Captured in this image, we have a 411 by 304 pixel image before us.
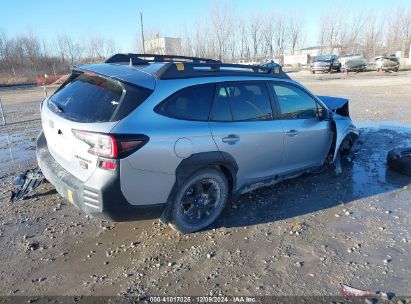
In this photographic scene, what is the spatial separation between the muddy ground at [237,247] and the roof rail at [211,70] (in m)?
1.68

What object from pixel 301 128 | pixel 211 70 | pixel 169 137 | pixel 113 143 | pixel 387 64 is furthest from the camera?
pixel 387 64

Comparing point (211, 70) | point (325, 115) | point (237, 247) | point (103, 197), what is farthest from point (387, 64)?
point (103, 197)

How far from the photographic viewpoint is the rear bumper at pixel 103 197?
3.19 metres

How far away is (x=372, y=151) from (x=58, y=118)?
19.3 feet

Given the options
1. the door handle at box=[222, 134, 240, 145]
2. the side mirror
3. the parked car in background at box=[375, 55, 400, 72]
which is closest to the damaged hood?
the side mirror

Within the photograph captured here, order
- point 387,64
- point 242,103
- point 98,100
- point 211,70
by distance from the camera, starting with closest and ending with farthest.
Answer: point 98,100 → point 211,70 → point 242,103 → point 387,64

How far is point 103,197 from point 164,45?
66311 millimetres

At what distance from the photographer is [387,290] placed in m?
3.04

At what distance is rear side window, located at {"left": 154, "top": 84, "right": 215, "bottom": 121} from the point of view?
11.5 ft

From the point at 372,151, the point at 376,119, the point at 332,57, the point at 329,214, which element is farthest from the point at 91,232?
the point at 332,57

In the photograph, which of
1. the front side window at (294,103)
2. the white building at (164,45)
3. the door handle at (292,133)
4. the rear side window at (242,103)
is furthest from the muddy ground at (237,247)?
the white building at (164,45)

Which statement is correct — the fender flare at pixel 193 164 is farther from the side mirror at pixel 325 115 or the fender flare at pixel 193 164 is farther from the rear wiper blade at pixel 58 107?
the side mirror at pixel 325 115

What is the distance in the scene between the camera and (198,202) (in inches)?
156

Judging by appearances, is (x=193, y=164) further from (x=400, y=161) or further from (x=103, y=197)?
(x=400, y=161)
